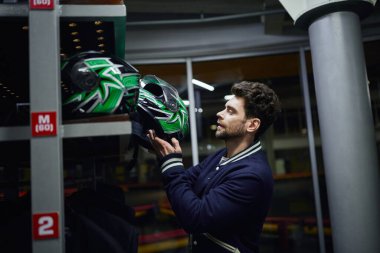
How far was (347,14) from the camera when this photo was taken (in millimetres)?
2504

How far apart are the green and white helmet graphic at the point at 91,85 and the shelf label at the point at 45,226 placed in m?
0.30

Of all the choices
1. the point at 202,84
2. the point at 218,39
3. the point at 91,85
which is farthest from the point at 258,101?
the point at 202,84

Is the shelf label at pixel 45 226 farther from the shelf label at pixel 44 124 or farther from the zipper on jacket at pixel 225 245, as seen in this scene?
the zipper on jacket at pixel 225 245

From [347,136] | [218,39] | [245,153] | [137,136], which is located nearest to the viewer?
[137,136]

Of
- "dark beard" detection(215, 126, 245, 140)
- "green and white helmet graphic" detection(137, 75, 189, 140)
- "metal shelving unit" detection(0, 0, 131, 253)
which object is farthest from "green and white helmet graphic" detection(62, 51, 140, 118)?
"dark beard" detection(215, 126, 245, 140)

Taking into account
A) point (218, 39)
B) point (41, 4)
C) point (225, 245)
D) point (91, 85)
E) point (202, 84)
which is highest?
point (218, 39)

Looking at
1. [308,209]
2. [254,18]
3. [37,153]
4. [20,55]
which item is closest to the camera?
[37,153]

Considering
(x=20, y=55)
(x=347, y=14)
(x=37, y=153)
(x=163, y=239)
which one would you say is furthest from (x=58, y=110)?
(x=163, y=239)

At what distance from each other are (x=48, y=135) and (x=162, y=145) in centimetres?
46

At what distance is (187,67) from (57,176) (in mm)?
3271

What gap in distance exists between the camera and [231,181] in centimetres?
127

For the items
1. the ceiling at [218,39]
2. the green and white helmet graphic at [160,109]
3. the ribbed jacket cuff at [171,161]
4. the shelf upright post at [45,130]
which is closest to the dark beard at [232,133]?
the green and white helmet graphic at [160,109]

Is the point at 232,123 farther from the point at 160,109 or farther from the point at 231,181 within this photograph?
the point at 160,109

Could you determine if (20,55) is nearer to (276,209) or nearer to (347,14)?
(347,14)
